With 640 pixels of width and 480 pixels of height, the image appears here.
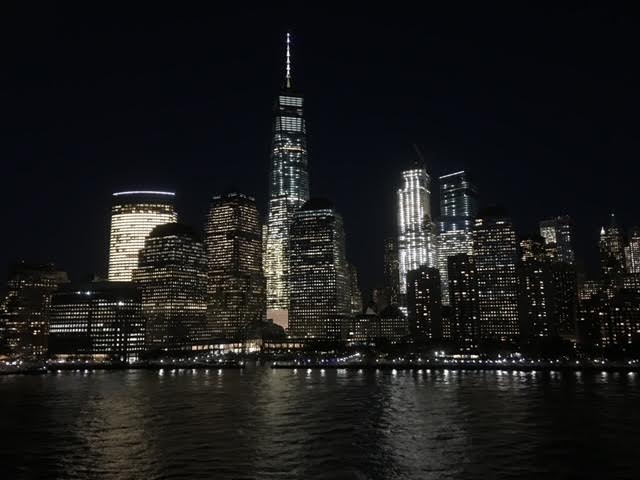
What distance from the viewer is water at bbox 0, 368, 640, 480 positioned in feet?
170

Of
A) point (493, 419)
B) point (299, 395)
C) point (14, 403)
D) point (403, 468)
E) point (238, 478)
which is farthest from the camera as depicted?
point (299, 395)

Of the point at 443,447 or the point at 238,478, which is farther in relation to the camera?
the point at 443,447

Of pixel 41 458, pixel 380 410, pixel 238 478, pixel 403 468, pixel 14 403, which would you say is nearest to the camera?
pixel 238 478

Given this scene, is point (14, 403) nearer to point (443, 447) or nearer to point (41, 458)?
point (41, 458)

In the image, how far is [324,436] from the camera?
67688 millimetres

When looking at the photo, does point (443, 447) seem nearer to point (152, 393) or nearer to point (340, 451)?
point (340, 451)

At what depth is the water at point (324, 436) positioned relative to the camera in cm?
5191

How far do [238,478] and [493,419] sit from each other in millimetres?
42557

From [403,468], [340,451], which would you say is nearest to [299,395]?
[340,451]

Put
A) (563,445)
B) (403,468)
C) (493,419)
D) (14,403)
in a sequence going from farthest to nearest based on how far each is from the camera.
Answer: (14,403) < (493,419) < (563,445) < (403,468)

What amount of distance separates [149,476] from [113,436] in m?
22.0

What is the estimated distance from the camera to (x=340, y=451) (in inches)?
2341

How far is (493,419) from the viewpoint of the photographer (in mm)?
79375

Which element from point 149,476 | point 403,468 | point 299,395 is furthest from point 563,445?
point 299,395
